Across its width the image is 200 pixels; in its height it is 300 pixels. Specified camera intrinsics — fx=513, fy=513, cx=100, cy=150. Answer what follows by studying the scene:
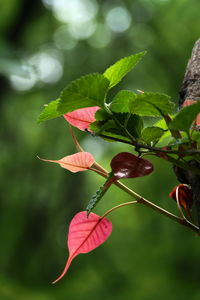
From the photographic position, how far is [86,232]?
0.97 feet

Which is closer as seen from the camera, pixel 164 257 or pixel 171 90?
pixel 164 257

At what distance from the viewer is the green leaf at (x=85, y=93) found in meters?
0.24

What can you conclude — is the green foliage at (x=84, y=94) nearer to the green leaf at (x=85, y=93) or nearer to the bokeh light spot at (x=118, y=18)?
the green leaf at (x=85, y=93)

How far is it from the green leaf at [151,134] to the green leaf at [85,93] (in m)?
0.03

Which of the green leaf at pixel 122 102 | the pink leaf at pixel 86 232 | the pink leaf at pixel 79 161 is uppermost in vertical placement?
the green leaf at pixel 122 102

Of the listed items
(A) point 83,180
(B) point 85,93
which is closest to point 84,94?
(B) point 85,93

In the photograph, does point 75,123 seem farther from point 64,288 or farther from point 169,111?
point 64,288

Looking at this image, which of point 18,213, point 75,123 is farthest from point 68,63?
point 75,123

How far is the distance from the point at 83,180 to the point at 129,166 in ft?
10.9

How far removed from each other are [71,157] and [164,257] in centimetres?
285

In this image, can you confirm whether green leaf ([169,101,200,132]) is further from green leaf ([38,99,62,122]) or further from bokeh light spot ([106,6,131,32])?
bokeh light spot ([106,6,131,32])

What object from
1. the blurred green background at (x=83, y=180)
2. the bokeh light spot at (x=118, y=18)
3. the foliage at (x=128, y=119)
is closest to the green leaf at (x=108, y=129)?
the foliage at (x=128, y=119)

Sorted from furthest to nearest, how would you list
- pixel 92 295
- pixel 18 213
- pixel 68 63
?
pixel 68 63, pixel 18 213, pixel 92 295

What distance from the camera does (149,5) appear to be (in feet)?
13.6
